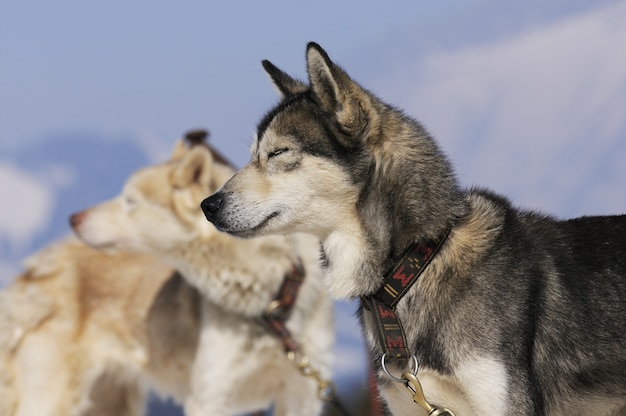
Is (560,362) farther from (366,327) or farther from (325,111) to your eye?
(325,111)

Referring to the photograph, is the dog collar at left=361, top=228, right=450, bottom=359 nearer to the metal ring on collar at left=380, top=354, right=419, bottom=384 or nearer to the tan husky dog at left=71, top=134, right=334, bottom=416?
the metal ring on collar at left=380, top=354, right=419, bottom=384

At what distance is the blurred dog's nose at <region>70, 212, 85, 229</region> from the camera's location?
6320 millimetres

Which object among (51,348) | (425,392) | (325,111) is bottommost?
(51,348)

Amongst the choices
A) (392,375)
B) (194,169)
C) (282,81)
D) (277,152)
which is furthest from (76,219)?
(392,375)

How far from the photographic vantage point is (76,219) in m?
6.34

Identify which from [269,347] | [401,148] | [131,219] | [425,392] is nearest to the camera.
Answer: [425,392]

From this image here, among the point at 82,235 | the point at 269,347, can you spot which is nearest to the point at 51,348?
the point at 82,235

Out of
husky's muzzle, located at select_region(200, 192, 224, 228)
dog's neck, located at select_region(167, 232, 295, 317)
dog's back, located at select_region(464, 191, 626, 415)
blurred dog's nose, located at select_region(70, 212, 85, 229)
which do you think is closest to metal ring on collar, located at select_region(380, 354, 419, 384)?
dog's back, located at select_region(464, 191, 626, 415)

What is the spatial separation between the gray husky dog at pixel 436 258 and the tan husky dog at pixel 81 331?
318cm

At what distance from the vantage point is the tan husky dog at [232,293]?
577 centimetres

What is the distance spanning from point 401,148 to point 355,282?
0.56 m

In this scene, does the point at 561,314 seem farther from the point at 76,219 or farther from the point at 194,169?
the point at 76,219

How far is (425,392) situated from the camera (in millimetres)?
3062

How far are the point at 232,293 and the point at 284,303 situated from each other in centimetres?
38
